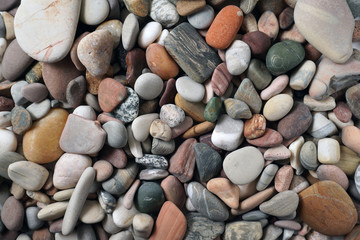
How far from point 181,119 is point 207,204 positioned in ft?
0.77

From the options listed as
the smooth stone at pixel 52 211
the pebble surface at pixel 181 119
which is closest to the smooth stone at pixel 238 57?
the pebble surface at pixel 181 119

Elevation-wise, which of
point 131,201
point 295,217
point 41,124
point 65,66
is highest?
point 65,66

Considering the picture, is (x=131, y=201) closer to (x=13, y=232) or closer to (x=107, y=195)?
(x=107, y=195)

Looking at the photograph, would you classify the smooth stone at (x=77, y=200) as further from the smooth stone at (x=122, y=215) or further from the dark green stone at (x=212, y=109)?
the dark green stone at (x=212, y=109)

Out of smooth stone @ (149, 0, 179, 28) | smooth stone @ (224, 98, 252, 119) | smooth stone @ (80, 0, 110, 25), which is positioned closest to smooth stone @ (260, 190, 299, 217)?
smooth stone @ (224, 98, 252, 119)

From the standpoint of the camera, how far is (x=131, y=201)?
80 centimetres

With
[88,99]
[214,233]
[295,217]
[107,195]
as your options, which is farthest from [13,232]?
[295,217]

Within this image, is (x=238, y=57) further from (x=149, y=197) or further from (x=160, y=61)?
(x=149, y=197)

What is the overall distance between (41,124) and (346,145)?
32.3 inches

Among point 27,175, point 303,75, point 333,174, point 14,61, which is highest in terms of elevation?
point 14,61

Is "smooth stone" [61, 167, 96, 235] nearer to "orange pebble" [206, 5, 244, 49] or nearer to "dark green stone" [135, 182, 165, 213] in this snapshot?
"dark green stone" [135, 182, 165, 213]

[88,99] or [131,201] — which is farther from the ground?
[88,99]

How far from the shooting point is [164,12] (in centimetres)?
78

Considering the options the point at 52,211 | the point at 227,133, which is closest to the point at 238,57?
the point at 227,133
